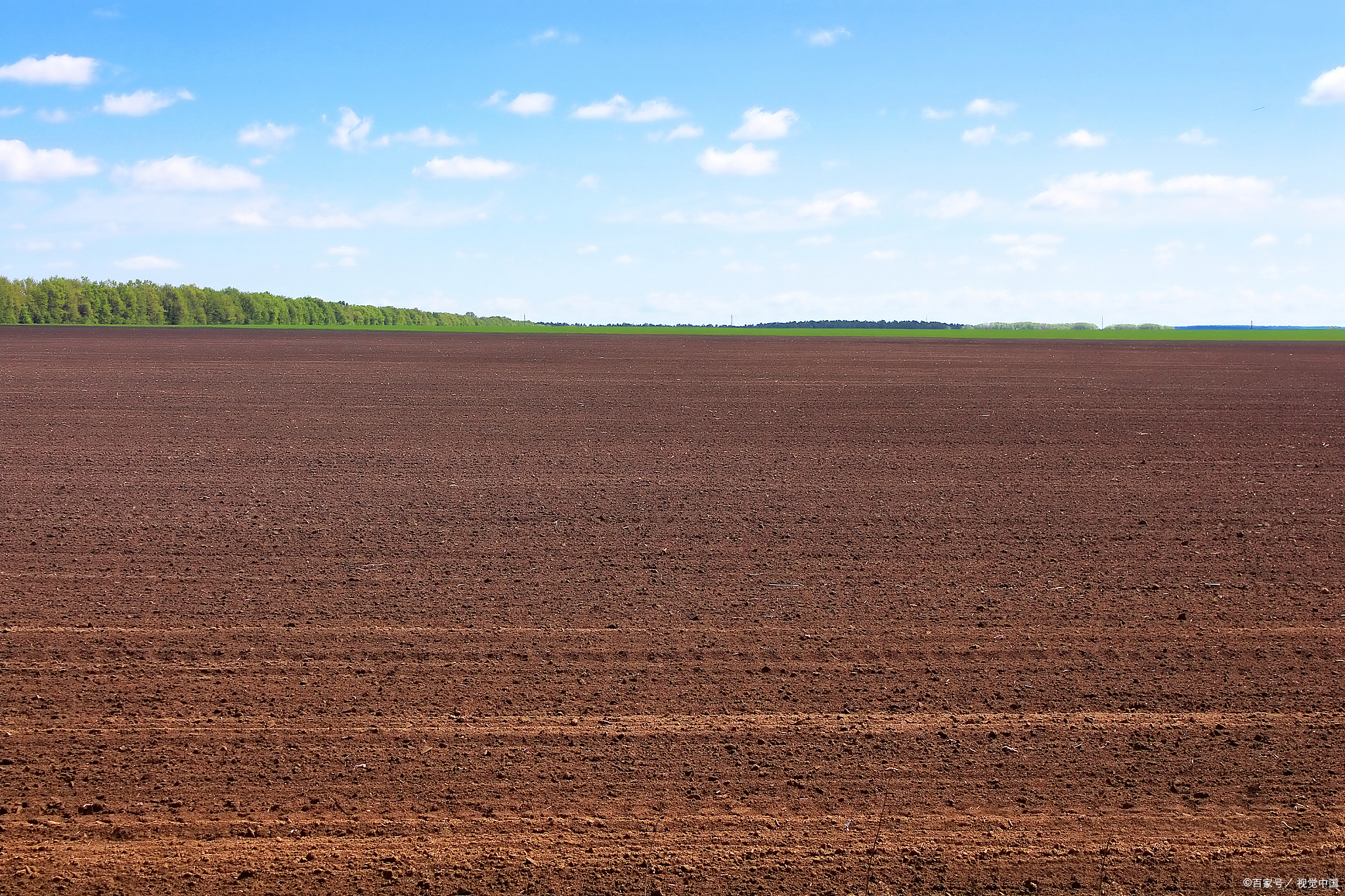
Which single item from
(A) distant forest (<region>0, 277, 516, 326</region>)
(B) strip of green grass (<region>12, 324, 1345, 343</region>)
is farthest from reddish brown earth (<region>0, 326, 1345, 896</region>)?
(A) distant forest (<region>0, 277, 516, 326</region>)

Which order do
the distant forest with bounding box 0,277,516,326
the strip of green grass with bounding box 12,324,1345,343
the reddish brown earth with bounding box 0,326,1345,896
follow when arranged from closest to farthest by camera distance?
the reddish brown earth with bounding box 0,326,1345,896 → the strip of green grass with bounding box 12,324,1345,343 → the distant forest with bounding box 0,277,516,326

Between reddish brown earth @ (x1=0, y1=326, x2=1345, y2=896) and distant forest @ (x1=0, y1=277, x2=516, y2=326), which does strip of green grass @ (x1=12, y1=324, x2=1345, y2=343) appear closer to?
distant forest @ (x1=0, y1=277, x2=516, y2=326)

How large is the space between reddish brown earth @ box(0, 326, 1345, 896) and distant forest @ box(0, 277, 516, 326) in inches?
4801

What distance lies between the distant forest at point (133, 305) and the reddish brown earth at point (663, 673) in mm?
121935

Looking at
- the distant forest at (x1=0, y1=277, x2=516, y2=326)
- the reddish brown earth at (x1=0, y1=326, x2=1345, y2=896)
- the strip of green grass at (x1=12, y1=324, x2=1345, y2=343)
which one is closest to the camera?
the reddish brown earth at (x1=0, y1=326, x2=1345, y2=896)

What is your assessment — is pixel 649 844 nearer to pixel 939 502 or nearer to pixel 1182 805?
pixel 1182 805

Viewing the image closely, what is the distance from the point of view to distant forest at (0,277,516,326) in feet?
377

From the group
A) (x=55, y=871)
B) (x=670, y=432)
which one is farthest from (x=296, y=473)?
(x=55, y=871)

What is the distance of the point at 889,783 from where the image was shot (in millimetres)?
4684

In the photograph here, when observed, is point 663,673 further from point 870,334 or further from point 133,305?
point 133,305

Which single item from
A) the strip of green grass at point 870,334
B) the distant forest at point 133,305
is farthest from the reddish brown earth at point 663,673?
the distant forest at point 133,305

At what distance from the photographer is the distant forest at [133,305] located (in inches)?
4520

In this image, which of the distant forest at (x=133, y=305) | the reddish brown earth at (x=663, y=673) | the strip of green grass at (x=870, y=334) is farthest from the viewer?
the distant forest at (x=133, y=305)

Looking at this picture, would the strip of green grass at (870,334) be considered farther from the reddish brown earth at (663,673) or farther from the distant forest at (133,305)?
the reddish brown earth at (663,673)
